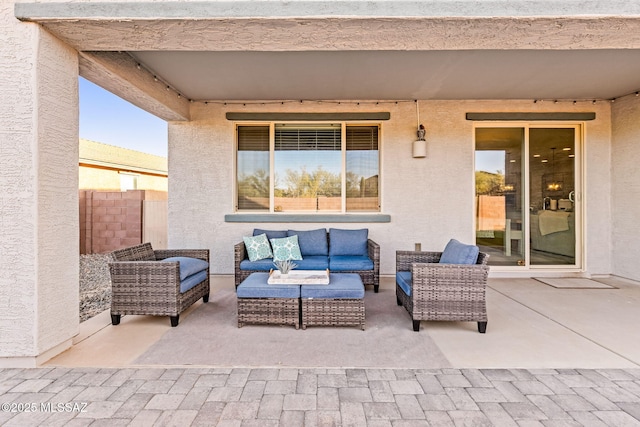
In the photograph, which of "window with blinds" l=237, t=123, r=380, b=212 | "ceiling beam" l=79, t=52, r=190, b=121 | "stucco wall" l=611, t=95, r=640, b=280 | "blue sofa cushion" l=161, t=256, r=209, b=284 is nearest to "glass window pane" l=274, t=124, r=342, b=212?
"window with blinds" l=237, t=123, r=380, b=212

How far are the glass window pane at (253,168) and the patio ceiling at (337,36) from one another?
1.73m

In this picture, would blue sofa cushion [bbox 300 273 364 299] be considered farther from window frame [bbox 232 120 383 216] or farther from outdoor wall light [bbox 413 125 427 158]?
outdoor wall light [bbox 413 125 427 158]

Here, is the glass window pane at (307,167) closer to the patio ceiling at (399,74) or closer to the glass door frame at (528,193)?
the patio ceiling at (399,74)

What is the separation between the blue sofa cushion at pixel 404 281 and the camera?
350 centimetres

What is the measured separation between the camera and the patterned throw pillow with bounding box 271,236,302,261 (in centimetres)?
490

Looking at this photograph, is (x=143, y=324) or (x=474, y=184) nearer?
(x=143, y=324)

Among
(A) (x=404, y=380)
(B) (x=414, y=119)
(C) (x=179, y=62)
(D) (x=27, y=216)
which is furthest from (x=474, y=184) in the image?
(D) (x=27, y=216)

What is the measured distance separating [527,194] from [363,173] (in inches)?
117

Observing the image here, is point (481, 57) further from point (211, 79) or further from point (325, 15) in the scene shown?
point (211, 79)

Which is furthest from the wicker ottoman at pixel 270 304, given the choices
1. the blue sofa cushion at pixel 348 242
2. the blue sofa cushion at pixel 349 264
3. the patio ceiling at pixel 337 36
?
the patio ceiling at pixel 337 36

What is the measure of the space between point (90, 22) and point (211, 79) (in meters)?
2.12

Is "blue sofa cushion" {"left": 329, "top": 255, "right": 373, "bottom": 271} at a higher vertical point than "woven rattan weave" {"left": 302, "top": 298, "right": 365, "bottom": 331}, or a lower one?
higher

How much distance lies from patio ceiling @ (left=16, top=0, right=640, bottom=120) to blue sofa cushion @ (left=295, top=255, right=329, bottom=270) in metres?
2.64

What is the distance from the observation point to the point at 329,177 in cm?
595
